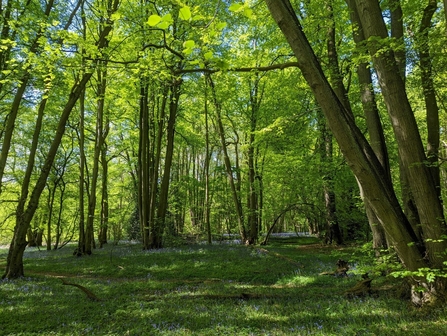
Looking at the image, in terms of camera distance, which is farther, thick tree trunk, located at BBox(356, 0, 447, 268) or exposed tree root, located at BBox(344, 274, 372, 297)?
exposed tree root, located at BBox(344, 274, 372, 297)

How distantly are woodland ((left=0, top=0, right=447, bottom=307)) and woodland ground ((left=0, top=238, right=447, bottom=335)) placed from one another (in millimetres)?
748

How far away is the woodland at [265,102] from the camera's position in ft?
12.9

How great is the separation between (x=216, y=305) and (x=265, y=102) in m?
15.1

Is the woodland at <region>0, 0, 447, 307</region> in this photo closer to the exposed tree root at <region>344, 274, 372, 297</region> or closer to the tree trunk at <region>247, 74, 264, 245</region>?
the tree trunk at <region>247, 74, 264, 245</region>

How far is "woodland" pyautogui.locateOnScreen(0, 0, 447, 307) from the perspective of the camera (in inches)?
155

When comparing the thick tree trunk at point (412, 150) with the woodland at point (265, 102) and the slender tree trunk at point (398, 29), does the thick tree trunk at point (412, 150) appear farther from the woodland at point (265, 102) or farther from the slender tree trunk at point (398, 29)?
the slender tree trunk at point (398, 29)

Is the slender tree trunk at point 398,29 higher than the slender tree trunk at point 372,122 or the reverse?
higher

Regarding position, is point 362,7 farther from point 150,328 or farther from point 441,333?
point 150,328

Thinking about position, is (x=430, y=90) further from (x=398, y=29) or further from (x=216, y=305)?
(x=216, y=305)

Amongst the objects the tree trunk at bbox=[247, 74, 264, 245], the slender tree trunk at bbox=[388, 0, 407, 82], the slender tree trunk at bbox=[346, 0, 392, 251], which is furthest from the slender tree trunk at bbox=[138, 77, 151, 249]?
the slender tree trunk at bbox=[388, 0, 407, 82]

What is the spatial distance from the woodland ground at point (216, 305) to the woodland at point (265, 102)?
75cm

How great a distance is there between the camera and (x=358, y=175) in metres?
3.62

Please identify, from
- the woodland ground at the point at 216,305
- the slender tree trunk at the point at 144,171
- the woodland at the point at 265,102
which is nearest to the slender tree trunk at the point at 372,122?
the woodland at the point at 265,102

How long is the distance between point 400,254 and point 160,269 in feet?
24.2
